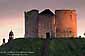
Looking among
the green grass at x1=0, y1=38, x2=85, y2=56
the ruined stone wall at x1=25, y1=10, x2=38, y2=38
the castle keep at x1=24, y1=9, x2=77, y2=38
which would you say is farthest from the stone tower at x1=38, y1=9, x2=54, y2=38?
the green grass at x1=0, y1=38, x2=85, y2=56

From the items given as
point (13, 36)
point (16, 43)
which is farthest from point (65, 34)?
point (16, 43)

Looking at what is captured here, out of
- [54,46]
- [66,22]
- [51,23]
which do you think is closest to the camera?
[54,46]

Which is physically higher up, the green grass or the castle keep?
the castle keep

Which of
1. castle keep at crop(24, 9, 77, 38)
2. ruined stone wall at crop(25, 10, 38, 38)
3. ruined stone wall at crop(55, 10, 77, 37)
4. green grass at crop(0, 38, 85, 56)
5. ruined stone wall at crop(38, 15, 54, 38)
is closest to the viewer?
green grass at crop(0, 38, 85, 56)

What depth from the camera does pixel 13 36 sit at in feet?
458

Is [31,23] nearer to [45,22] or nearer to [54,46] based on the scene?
[45,22]

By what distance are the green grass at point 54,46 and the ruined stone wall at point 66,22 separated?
33547 millimetres

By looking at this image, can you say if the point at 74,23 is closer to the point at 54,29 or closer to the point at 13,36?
the point at 54,29

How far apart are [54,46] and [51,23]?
45.0m

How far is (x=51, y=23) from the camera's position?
15675cm

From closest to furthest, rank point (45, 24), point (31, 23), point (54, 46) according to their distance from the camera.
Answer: point (54, 46) → point (45, 24) → point (31, 23)

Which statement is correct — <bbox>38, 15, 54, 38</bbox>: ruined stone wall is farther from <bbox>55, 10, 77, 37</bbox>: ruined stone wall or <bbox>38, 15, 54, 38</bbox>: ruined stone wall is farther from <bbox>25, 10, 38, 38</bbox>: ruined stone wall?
<bbox>55, 10, 77, 37</bbox>: ruined stone wall

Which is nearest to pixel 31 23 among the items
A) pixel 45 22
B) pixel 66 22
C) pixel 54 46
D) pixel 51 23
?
pixel 45 22

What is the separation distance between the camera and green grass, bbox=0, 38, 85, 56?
104537 millimetres
